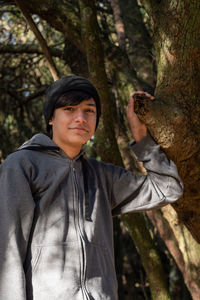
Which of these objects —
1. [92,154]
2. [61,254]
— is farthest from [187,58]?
[92,154]

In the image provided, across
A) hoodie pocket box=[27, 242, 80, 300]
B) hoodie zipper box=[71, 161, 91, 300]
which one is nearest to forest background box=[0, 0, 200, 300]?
hoodie zipper box=[71, 161, 91, 300]

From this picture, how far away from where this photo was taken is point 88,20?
3.27 m

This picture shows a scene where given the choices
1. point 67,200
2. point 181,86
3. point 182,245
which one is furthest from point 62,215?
point 182,245

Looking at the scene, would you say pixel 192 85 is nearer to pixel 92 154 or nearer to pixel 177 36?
pixel 177 36

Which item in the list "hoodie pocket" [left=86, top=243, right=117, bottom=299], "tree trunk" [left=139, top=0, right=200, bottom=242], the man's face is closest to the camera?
"hoodie pocket" [left=86, top=243, right=117, bottom=299]

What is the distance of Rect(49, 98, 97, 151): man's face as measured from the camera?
2.30 m

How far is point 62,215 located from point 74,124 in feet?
1.87

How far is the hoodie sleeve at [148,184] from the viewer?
2385mm

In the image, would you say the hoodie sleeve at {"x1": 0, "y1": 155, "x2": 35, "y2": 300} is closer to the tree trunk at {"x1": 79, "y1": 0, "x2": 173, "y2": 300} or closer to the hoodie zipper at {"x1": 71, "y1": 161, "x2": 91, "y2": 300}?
the hoodie zipper at {"x1": 71, "y1": 161, "x2": 91, "y2": 300}

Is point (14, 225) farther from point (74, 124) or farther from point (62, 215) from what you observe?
point (74, 124)

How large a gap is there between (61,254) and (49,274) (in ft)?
0.36

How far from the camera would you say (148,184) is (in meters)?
2.44

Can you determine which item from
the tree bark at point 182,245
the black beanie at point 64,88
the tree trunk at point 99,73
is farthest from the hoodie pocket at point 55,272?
the tree bark at point 182,245

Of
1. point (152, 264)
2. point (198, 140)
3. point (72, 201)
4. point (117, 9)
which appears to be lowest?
point (152, 264)
